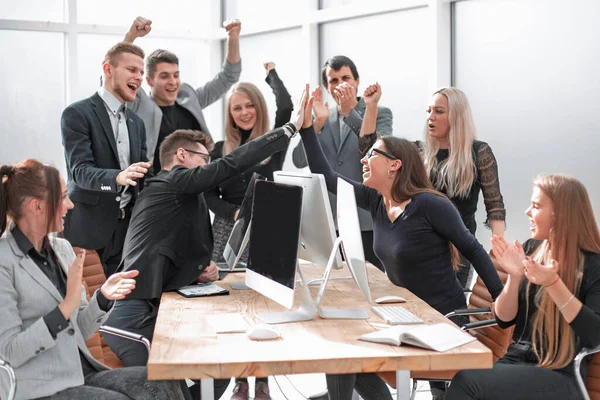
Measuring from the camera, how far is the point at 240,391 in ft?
13.8

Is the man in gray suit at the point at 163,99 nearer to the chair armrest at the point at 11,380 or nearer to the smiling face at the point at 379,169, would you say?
the smiling face at the point at 379,169

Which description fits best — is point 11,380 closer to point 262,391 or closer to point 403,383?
point 403,383

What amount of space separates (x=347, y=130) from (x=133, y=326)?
179cm

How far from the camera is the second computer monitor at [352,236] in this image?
8.93 ft

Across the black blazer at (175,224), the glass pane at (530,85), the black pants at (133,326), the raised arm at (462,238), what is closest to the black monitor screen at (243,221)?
the black blazer at (175,224)

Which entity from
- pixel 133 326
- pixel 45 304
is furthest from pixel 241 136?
pixel 45 304

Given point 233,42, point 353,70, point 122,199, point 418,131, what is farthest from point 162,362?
point 418,131

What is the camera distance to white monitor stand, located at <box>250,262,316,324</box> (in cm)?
275

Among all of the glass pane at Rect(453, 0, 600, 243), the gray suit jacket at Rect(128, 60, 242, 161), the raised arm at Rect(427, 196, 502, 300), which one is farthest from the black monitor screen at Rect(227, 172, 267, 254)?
the glass pane at Rect(453, 0, 600, 243)

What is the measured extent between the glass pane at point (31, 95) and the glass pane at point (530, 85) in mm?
3306

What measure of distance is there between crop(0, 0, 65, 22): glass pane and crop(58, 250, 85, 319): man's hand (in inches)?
173

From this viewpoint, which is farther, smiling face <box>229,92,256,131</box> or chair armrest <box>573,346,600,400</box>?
smiling face <box>229,92,256,131</box>

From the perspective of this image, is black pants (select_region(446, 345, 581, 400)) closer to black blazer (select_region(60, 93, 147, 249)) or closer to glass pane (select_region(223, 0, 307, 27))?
black blazer (select_region(60, 93, 147, 249))

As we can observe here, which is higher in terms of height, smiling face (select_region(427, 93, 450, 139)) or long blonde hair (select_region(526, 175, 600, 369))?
smiling face (select_region(427, 93, 450, 139))
